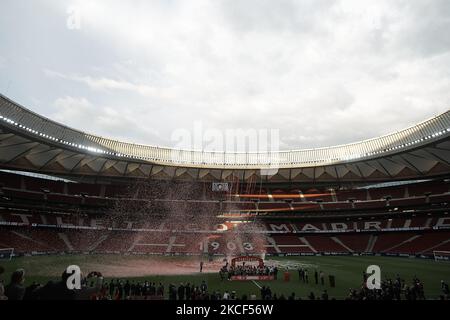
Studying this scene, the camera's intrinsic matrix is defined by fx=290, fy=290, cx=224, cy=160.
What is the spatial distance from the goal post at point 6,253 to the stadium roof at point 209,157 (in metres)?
13.9

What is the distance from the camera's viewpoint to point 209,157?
60875 millimetres

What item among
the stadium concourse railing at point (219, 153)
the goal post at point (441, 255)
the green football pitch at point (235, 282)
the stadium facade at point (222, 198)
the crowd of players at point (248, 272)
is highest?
the stadium concourse railing at point (219, 153)

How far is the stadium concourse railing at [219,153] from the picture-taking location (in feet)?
118

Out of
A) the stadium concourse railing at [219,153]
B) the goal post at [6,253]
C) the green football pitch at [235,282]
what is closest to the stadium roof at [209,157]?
the stadium concourse railing at [219,153]

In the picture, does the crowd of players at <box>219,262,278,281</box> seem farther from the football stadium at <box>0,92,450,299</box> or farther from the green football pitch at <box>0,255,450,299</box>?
the football stadium at <box>0,92,450,299</box>

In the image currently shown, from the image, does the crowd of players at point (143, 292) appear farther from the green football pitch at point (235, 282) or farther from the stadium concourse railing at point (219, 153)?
the stadium concourse railing at point (219, 153)

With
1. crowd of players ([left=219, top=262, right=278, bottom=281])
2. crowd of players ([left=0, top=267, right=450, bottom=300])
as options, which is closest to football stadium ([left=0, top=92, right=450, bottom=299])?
crowd of players ([left=219, top=262, right=278, bottom=281])

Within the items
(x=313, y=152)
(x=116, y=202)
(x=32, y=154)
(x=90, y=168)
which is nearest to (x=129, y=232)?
(x=116, y=202)

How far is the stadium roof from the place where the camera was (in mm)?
37250

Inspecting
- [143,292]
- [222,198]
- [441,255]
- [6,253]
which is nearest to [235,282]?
[143,292]

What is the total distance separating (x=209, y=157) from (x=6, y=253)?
120ft

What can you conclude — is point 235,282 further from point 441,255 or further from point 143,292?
point 441,255

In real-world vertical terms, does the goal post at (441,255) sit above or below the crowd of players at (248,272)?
above

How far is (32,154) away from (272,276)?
4111 cm
